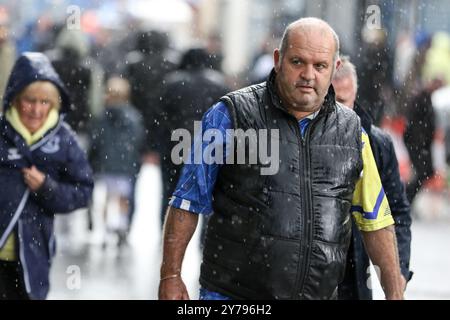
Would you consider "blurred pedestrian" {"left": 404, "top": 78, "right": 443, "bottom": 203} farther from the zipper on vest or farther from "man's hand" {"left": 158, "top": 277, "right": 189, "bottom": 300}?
"man's hand" {"left": 158, "top": 277, "right": 189, "bottom": 300}

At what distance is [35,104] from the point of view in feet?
24.8

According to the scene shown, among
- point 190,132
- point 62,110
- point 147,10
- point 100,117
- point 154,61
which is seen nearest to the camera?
point 62,110

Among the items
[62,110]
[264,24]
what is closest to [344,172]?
[62,110]

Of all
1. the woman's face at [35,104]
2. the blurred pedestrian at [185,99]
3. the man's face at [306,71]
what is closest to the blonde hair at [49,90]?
the woman's face at [35,104]

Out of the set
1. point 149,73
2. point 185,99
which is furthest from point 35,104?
point 149,73

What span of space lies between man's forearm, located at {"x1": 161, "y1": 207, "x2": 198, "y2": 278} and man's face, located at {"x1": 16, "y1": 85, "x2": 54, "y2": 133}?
2.22 m

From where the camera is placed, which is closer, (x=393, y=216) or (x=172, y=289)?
(x=172, y=289)

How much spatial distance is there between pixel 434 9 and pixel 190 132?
12.5 m

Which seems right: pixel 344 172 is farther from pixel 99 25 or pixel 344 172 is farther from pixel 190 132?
pixel 99 25

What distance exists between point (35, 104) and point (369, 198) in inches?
98.6

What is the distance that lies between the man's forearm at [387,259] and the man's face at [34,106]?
96.1 inches

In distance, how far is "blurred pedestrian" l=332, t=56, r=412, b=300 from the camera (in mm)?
6535

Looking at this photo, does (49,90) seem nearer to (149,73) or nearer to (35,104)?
(35,104)

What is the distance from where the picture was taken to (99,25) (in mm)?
28969
